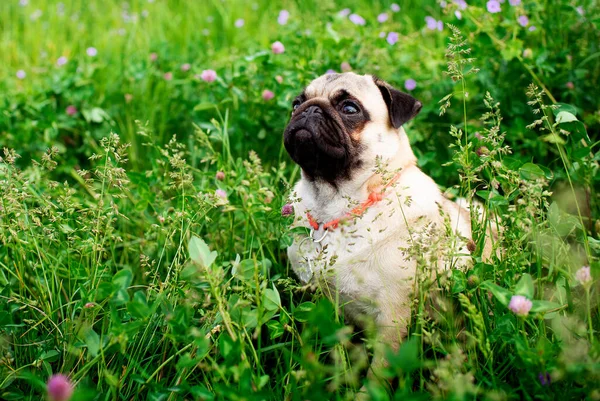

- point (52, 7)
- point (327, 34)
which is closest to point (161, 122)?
point (327, 34)

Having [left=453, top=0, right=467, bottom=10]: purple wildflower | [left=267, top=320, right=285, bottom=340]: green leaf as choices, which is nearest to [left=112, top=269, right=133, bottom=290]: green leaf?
[left=267, top=320, right=285, bottom=340]: green leaf

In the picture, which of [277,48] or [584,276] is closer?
[584,276]

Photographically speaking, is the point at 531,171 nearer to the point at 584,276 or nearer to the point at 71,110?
the point at 584,276

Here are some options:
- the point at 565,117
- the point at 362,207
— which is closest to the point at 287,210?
the point at 362,207

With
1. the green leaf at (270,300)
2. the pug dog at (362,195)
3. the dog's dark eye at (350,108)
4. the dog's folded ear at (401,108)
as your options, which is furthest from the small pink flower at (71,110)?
the green leaf at (270,300)

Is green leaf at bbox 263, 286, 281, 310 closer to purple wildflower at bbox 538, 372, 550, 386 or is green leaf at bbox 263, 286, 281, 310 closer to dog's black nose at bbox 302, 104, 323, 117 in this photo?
purple wildflower at bbox 538, 372, 550, 386

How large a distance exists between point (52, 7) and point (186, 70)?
2.40 metres

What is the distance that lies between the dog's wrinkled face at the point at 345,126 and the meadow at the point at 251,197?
199 mm

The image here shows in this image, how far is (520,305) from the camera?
167 cm

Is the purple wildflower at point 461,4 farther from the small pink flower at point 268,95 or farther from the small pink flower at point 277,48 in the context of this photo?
the small pink flower at point 268,95

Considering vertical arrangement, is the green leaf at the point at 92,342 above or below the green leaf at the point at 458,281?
above

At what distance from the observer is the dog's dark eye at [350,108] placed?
8.93 ft

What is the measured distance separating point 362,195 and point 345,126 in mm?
330

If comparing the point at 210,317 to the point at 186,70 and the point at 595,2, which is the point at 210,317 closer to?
the point at 186,70
